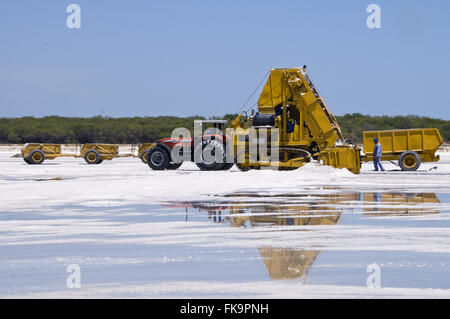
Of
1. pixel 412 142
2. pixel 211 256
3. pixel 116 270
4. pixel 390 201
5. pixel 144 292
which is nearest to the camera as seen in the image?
pixel 144 292

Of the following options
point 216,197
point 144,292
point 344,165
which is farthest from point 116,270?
point 344,165

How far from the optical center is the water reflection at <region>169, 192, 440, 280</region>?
29.0 ft

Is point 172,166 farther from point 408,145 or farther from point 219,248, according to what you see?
point 219,248

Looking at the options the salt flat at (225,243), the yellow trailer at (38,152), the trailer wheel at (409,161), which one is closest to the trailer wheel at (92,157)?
the yellow trailer at (38,152)

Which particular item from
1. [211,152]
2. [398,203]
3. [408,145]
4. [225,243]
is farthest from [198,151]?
[225,243]

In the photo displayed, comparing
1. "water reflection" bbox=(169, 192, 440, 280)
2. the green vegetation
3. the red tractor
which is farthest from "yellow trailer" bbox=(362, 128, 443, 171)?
the green vegetation

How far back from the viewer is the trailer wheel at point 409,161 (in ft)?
103

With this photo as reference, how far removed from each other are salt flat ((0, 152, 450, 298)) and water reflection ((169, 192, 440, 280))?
2 centimetres

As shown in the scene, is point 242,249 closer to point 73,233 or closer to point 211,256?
point 211,256

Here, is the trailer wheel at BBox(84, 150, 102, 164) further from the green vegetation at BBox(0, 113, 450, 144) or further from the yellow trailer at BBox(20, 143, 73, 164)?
the green vegetation at BBox(0, 113, 450, 144)

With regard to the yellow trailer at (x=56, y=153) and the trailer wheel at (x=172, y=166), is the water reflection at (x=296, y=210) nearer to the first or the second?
the trailer wheel at (x=172, y=166)

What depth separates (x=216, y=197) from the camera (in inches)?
701

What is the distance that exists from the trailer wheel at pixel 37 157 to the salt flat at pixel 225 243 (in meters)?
25.8

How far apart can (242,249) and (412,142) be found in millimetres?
23318
